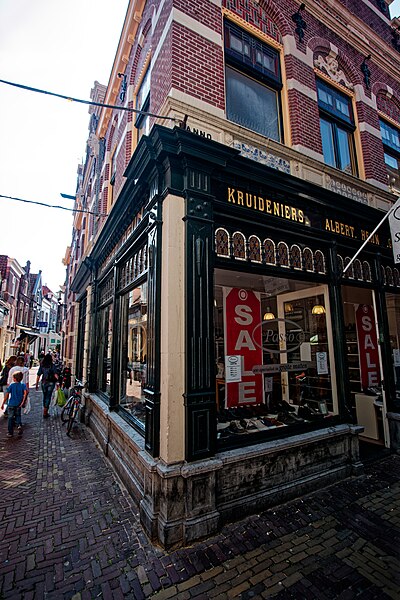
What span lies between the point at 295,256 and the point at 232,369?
2340 mm

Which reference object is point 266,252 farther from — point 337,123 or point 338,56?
point 338,56

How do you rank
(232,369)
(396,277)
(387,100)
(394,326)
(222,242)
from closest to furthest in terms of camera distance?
(222,242)
(232,369)
(396,277)
(394,326)
(387,100)

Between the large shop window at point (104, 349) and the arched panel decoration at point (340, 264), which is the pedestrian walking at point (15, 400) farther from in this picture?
the arched panel decoration at point (340, 264)

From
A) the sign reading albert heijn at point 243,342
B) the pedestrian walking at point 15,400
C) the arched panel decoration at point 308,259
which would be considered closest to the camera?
the sign reading albert heijn at point 243,342

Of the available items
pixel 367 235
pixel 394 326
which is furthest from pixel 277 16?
pixel 394 326

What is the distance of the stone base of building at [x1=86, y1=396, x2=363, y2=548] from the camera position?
3236 millimetres

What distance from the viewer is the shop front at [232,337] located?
140 inches

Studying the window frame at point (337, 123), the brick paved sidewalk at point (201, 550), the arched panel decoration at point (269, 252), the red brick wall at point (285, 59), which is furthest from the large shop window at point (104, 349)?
the window frame at point (337, 123)

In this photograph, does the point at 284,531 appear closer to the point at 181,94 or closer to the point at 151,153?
the point at 151,153

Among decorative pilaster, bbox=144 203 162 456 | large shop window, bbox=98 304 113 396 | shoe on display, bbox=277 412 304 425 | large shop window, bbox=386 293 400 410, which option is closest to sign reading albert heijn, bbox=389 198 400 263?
large shop window, bbox=386 293 400 410

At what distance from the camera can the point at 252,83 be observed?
5.65 m

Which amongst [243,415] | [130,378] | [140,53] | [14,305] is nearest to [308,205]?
[243,415]

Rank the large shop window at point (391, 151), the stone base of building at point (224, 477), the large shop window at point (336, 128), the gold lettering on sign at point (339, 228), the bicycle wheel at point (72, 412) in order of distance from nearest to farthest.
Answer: the stone base of building at point (224, 477) → the gold lettering on sign at point (339, 228) → the large shop window at point (336, 128) → the bicycle wheel at point (72, 412) → the large shop window at point (391, 151)

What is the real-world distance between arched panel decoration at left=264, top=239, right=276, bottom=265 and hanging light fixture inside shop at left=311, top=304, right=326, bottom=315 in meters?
1.64
